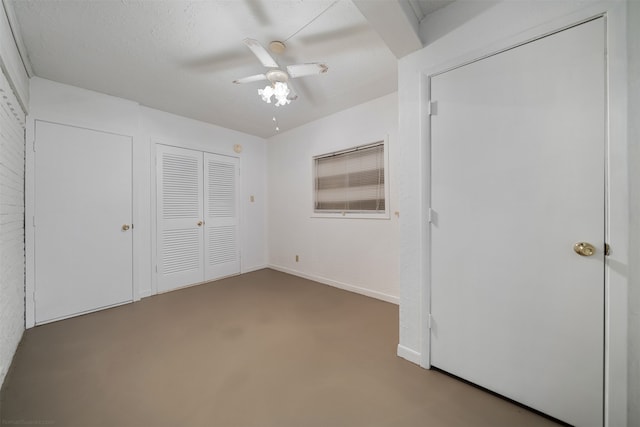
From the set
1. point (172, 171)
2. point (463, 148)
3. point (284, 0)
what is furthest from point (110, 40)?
point (463, 148)

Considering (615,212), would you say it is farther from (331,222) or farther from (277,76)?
(331,222)

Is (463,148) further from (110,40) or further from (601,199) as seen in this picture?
(110,40)

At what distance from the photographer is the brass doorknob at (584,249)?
1.13 meters

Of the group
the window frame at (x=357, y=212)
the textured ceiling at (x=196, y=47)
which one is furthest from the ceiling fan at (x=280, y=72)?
the window frame at (x=357, y=212)

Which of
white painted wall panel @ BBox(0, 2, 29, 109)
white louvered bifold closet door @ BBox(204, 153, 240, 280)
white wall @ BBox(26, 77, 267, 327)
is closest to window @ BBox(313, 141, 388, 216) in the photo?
white wall @ BBox(26, 77, 267, 327)

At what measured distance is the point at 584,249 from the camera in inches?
45.1

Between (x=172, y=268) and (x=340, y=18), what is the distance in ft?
11.8

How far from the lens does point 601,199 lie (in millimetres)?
1114

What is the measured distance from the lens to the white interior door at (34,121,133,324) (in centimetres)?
237

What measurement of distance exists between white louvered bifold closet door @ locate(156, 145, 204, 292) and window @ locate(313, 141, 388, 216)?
6.17ft

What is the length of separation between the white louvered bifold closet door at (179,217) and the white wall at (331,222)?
1343 mm

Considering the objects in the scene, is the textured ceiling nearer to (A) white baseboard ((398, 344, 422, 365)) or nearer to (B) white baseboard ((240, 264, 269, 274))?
(A) white baseboard ((398, 344, 422, 365))

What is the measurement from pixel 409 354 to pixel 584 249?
125 cm

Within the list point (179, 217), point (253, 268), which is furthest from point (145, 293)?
point (253, 268)
